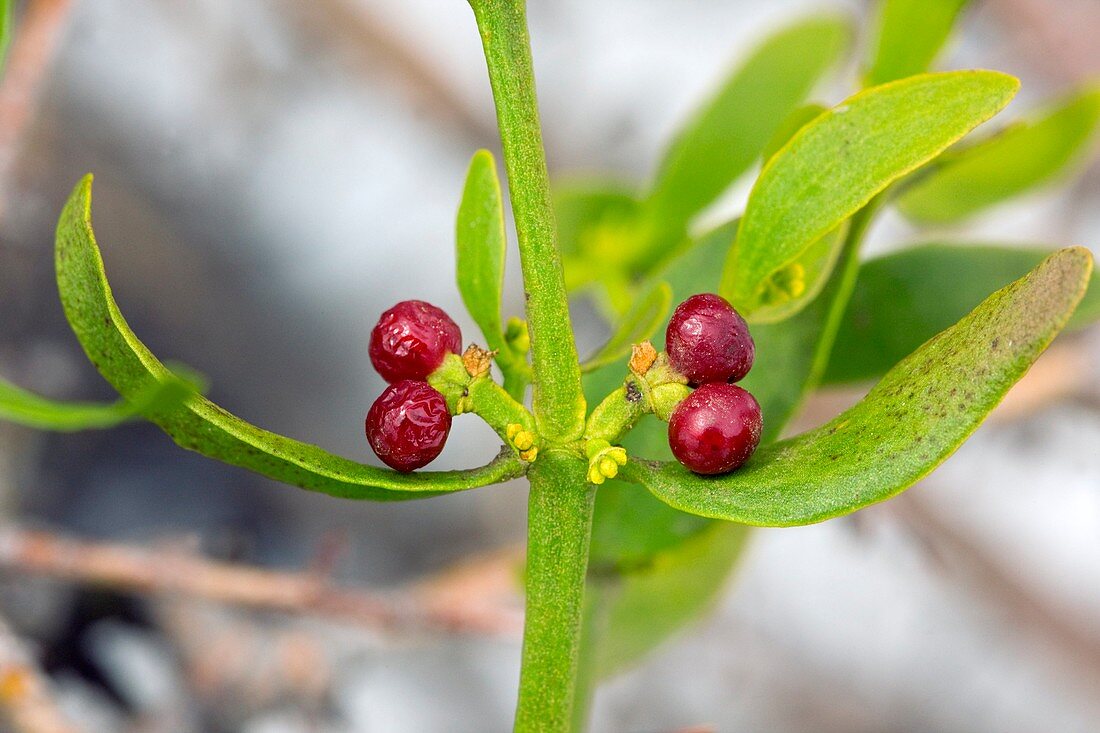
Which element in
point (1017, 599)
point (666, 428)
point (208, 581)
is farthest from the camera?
point (1017, 599)

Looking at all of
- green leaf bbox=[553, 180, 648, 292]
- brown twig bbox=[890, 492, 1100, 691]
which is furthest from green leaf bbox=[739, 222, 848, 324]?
brown twig bbox=[890, 492, 1100, 691]

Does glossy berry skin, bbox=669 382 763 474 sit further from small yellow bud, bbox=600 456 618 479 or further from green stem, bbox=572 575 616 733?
green stem, bbox=572 575 616 733

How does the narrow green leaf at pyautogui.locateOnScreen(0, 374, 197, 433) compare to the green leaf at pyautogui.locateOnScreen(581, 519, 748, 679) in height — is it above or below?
below

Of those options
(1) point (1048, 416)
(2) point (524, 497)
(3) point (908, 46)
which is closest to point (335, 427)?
(2) point (524, 497)

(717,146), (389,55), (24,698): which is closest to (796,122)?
(717,146)

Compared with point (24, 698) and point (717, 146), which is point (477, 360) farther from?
point (24, 698)

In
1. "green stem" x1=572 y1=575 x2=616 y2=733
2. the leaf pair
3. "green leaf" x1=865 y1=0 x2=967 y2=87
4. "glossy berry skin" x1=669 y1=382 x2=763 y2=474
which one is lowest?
"glossy berry skin" x1=669 y1=382 x2=763 y2=474

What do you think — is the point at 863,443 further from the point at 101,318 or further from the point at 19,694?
the point at 19,694
